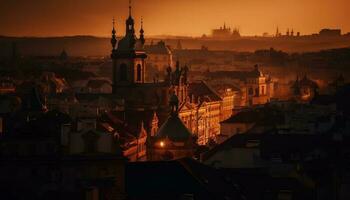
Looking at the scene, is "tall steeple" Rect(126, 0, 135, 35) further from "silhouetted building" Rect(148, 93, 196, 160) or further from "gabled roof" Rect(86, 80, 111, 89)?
"gabled roof" Rect(86, 80, 111, 89)

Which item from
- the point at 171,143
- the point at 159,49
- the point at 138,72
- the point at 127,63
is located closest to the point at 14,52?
the point at 159,49

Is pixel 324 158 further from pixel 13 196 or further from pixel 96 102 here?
pixel 96 102

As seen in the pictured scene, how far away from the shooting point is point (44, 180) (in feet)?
133

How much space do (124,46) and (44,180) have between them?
62.1 meters

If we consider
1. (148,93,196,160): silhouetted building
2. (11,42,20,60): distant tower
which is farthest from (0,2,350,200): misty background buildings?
(11,42,20,60): distant tower

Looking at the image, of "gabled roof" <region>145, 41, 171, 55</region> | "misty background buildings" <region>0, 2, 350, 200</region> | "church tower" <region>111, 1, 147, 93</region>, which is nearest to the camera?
"misty background buildings" <region>0, 2, 350, 200</region>

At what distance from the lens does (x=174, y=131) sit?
68.1 m

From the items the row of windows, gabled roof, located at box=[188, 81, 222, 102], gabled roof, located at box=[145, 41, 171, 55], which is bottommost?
gabled roof, located at box=[188, 81, 222, 102]

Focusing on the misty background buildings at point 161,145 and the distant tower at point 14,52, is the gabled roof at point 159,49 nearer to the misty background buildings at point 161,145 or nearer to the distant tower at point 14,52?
the distant tower at point 14,52

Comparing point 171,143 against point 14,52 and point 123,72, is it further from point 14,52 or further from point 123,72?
point 14,52

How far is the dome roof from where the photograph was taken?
220 ft

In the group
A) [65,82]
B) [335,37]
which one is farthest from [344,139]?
[65,82]

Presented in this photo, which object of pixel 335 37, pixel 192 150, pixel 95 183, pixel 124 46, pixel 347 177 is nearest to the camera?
pixel 95 183

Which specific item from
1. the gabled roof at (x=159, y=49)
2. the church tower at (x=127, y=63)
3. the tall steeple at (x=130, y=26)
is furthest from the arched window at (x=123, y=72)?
the gabled roof at (x=159, y=49)
